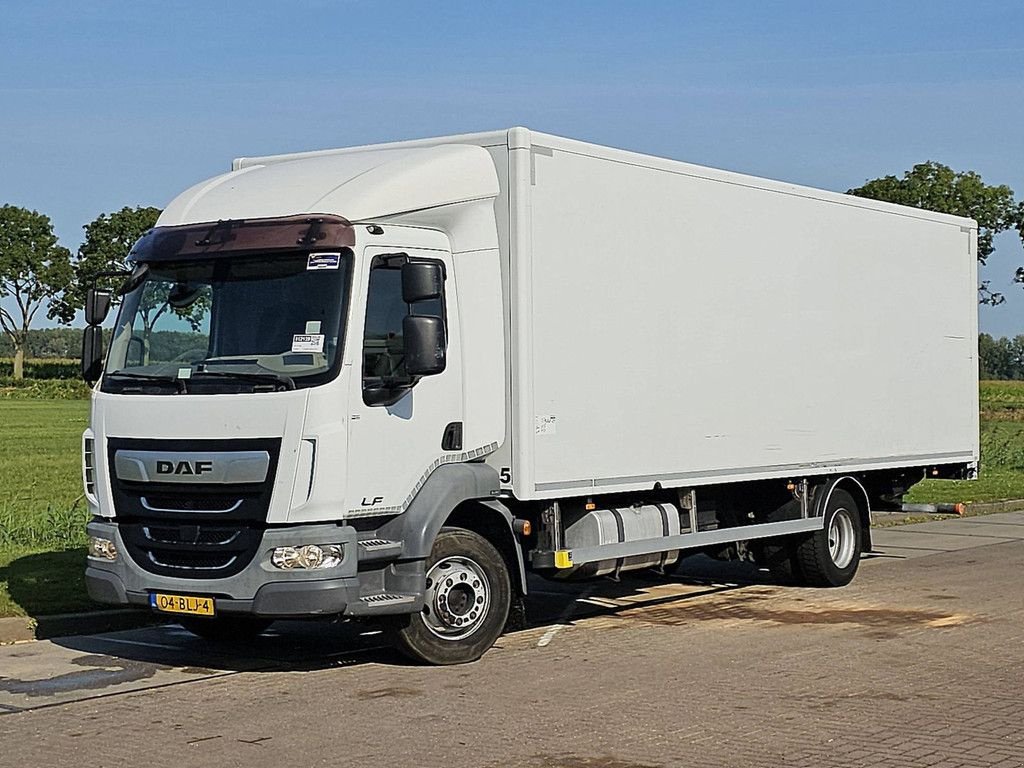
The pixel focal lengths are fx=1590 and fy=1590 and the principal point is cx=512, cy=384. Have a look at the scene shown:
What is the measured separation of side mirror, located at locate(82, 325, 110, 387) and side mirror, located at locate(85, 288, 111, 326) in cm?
6

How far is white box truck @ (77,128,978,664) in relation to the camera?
10047 mm

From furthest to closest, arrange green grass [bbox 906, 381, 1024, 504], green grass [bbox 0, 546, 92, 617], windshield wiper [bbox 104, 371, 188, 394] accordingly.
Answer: green grass [bbox 906, 381, 1024, 504] < green grass [bbox 0, 546, 92, 617] < windshield wiper [bbox 104, 371, 188, 394]

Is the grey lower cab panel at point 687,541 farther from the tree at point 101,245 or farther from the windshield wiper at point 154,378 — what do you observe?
the tree at point 101,245

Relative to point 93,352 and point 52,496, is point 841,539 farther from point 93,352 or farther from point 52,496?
point 52,496

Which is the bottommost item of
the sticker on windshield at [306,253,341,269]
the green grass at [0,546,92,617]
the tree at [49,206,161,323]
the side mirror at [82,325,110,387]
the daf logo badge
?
the green grass at [0,546,92,617]

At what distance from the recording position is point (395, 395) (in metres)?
10.3

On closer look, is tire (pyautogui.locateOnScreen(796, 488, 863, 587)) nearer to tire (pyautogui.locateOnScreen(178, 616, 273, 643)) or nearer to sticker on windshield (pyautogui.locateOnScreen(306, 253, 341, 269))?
tire (pyautogui.locateOnScreen(178, 616, 273, 643))

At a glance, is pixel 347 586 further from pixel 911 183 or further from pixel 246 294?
pixel 911 183

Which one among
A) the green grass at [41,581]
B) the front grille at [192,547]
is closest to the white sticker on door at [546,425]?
the front grille at [192,547]

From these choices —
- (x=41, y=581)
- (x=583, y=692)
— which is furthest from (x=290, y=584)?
(x=41, y=581)

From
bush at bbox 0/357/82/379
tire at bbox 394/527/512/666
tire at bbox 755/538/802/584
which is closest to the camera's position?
tire at bbox 394/527/512/666

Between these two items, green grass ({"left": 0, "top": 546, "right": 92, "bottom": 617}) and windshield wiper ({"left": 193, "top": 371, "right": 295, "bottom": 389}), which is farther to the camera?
green grass ({"left": 0, "top": 546, "right": 92, "bottom": 617})

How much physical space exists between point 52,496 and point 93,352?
1335 centimetres

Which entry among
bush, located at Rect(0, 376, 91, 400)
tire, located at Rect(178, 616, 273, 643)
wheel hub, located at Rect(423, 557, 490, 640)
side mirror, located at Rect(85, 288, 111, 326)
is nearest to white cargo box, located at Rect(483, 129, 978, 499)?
wheel hub, located at Rect(423, 557, 490, 640)
